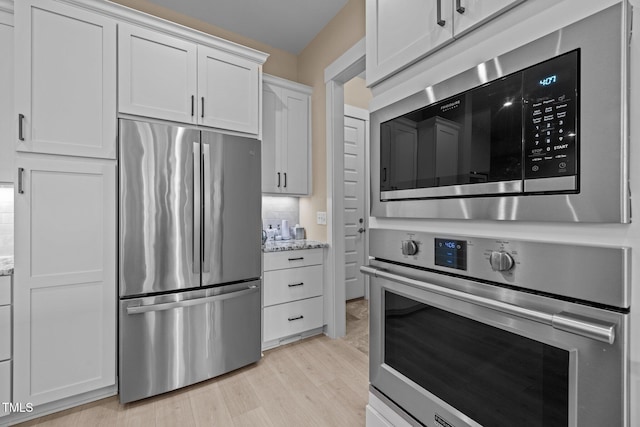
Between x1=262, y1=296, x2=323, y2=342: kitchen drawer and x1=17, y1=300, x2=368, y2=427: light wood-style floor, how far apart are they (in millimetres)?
215

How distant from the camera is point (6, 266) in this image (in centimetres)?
170

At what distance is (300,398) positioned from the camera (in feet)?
6.16

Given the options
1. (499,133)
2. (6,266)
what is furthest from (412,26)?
(6,266)

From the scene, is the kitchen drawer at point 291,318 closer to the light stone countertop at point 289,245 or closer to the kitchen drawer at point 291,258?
the kitchen drawer at point 291,258

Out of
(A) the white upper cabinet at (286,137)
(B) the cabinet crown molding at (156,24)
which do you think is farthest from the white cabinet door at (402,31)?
(A) the white upper cabinet at (286,137)

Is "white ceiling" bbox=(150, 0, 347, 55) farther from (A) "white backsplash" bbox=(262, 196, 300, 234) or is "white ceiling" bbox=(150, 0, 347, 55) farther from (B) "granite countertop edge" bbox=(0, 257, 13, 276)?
(B) "granite countertop edge" bbox=(0, 257, 13, 276)

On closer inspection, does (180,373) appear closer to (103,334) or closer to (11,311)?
(103,334)

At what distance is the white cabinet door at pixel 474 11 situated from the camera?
748mm

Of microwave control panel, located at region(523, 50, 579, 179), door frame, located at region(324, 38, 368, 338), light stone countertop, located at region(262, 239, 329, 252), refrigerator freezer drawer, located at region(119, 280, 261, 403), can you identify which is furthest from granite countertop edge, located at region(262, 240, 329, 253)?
microwave control panel, located at region(523, 50, 579, 179)

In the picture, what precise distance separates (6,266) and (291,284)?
6.08 ft

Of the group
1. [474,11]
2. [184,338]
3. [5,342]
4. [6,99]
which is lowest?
[184,338]

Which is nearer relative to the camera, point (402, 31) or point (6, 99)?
point (402, 31)

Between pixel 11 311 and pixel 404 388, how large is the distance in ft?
6.92

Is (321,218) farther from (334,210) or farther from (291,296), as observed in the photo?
(291,296)
